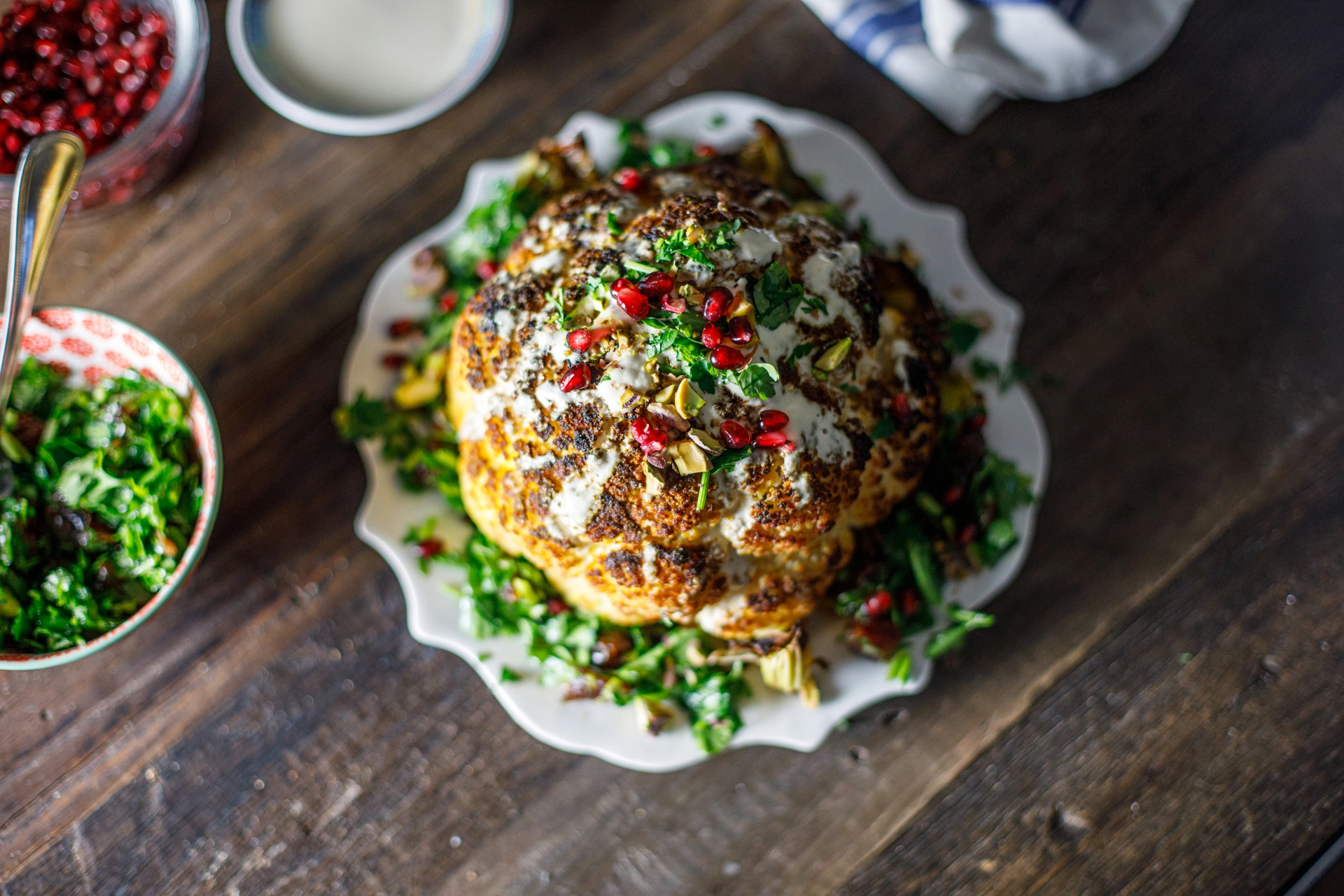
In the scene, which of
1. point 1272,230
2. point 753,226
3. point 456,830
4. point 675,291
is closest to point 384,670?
point 456,830

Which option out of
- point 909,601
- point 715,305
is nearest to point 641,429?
point 715,305

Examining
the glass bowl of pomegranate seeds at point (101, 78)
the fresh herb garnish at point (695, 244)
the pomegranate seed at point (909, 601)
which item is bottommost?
the pomegranate seed at point (909, 601)

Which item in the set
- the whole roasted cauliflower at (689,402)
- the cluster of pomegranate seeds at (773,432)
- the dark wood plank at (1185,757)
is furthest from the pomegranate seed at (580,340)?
the dark wood plank at (1185,757)

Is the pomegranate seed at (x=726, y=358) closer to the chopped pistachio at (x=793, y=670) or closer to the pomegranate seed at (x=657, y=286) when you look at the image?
the pomegranate seed at (x=657, y=286)

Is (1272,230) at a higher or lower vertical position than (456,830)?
higher

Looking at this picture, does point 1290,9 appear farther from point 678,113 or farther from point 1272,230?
point 678,113

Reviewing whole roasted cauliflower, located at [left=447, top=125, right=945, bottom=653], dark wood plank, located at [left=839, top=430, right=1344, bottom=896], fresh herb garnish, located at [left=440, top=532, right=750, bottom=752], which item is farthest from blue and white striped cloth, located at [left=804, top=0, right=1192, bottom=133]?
fresh herb garnish, located at [left=440, top=532, right=750, bottom=752]

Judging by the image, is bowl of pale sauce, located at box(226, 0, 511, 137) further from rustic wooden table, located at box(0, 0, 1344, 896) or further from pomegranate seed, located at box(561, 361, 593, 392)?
pomegranate seed, located at box(561, 361, 593, 392)
